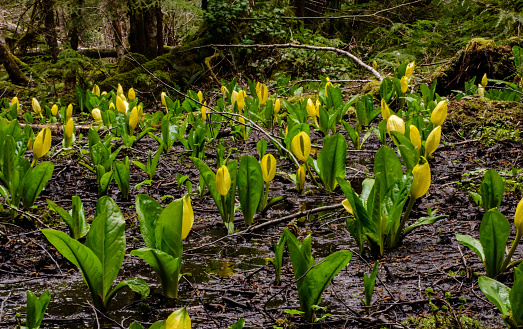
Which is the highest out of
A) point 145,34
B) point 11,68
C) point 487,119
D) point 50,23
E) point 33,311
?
point 50,23

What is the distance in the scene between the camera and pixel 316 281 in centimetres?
135

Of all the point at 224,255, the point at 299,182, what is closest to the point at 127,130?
the point at 299,182

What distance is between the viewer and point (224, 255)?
6.53 feet

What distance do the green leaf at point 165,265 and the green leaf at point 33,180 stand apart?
1.19m

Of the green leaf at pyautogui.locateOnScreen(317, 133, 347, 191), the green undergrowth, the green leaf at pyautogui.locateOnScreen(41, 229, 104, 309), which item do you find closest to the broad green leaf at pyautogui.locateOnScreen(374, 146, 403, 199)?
the green leaf at pyautogui.locateOnScreen(317, 133, 347, 191)

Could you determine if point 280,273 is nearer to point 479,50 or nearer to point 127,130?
point 127,130

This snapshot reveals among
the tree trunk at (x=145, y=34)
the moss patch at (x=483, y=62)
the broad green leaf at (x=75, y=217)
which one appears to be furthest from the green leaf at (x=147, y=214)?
the tree trunk at (x=145, y=34)

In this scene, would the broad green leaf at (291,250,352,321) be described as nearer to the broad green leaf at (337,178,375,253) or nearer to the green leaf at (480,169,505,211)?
the broad green leaf at (337,178,375,253)

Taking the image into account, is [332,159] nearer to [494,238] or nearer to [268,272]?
[268,272]

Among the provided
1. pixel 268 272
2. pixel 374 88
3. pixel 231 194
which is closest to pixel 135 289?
pixel 268 272

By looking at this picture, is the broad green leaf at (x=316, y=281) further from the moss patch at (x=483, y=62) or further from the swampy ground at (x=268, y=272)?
the moss patch at (x=483, y=62)

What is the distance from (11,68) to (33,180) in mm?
7103

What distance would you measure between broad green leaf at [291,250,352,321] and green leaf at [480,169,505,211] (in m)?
1.09

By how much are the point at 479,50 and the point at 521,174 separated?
10.2 ft
